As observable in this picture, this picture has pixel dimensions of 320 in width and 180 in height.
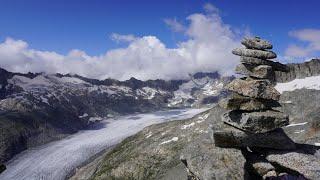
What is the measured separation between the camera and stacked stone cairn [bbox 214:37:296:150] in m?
44.8

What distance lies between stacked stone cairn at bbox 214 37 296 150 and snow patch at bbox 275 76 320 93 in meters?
105

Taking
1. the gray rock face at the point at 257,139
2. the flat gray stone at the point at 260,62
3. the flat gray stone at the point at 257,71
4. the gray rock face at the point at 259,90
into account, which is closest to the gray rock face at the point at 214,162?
the gray rock face at the point at 257,139

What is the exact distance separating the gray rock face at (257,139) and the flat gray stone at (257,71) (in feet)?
18.1

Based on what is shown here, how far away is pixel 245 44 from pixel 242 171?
1314 centimetres

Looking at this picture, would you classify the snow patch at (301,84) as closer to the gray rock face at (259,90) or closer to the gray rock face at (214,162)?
the gray rock face at (259,90)

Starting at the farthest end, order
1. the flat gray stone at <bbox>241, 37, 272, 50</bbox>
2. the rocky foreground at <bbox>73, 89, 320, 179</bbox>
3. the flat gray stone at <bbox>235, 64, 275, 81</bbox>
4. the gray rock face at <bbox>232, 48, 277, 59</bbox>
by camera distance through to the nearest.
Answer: the flat gray stone at <bbox>241, 37, 272, 50</bbox>
the gray rock face at <bbox>232, 48, 277, 59</bbox>
the flat gray stone at <bbox>235, 64, 275, 81</bbox>
the rocky foreground at <bbox>73, 89, 320, 179</bbox>

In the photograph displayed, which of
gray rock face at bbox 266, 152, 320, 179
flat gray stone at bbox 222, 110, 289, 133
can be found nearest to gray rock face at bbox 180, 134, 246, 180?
flat gray stone at bbox 222, 110, 289, 133

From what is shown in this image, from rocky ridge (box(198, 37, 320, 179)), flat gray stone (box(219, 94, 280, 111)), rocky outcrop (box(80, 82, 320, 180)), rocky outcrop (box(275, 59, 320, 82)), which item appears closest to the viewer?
rocky ridge (box(198, 37, 320, 179))

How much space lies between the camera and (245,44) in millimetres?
47938

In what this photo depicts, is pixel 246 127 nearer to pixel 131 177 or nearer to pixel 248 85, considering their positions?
Answer: pixel 248 85

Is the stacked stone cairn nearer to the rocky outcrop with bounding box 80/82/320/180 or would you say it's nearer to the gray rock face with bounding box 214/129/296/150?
the gray rock face with bounding box 214/129/296/150

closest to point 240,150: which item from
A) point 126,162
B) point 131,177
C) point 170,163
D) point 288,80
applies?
point 170,163

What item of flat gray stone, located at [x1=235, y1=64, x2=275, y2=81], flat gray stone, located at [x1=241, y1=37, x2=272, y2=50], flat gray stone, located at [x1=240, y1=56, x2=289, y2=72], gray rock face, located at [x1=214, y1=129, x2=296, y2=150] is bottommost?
gray rock face, located at [x1=214, y1=129, x2=296, y2=150]

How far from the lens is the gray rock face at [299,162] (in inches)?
1631
